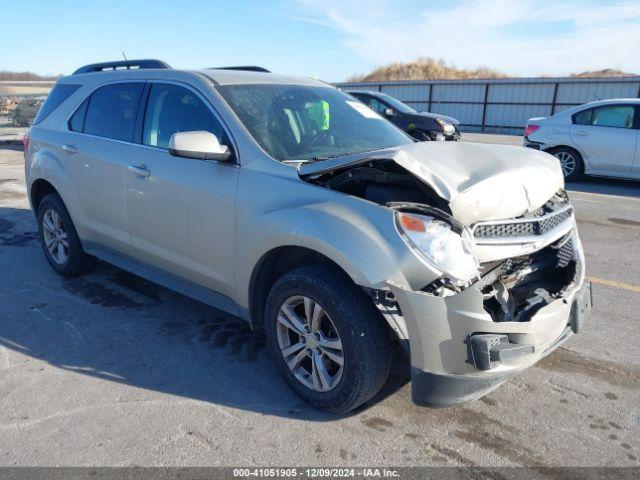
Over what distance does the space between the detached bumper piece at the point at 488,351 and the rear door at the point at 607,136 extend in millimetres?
8972

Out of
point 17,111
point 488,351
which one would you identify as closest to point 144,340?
point 488,351

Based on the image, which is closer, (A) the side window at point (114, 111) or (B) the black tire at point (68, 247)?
(A) the side window at point (114, 111)

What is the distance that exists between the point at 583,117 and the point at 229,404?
9.73m

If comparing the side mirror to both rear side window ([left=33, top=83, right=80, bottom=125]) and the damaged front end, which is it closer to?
the damaged front end

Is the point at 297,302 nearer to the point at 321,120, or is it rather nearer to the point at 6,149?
the point at 321,120

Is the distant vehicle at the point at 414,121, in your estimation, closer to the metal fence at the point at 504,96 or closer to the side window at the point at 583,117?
the side window at the point at 583,117

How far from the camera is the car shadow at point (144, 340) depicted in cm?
317

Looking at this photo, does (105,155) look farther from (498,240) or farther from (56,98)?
(498,240)

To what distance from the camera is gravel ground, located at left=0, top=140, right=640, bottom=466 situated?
262 centimetres

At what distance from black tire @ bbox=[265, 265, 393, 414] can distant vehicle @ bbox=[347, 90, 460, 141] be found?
10139 millimetres

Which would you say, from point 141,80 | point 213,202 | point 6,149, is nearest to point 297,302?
point 213,202

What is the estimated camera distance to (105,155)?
4.14 meters

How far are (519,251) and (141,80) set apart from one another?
10.1 feet

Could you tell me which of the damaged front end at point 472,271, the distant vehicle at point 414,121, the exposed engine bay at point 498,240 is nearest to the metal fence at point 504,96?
the distant vehicle at point 414,121
